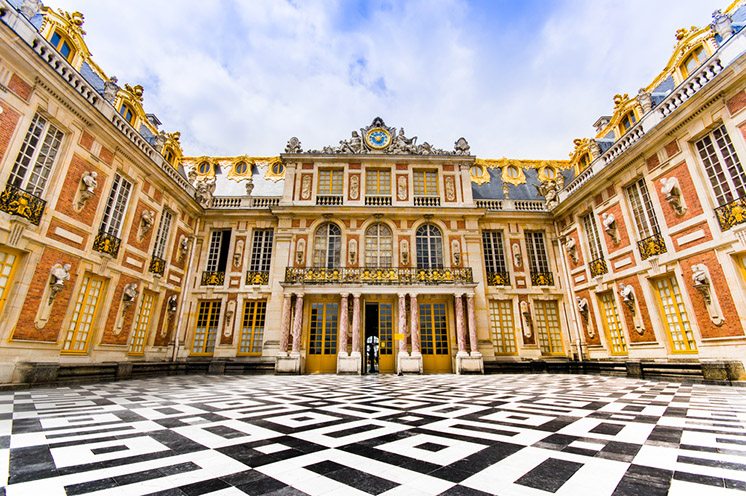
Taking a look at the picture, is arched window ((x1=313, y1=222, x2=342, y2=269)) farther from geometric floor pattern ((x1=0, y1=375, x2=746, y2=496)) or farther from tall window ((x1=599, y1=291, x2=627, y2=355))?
tall window ((x1=599, y1=291, x2=627, y2=355))

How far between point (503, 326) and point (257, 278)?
12.6 meters

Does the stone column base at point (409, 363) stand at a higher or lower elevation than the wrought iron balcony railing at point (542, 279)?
lower

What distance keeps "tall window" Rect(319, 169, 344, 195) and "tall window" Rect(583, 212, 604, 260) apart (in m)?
12.4

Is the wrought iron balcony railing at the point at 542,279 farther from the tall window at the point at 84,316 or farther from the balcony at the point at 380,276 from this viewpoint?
the tall window at the point at 84,316

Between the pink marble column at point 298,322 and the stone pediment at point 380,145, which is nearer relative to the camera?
the pink marble column at point 298,322

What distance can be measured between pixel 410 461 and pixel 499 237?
16.7 m

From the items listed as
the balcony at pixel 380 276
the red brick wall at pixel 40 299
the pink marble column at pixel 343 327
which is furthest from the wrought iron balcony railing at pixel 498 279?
the red brick wall at pixel 40 299

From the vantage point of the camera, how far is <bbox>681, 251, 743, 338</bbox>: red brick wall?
8967mm

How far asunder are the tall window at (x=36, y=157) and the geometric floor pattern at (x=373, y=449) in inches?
257

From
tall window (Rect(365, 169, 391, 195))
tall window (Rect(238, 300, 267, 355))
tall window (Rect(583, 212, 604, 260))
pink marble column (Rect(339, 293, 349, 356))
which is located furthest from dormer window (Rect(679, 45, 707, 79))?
tall window (Rect(238, 300, 267, 355))

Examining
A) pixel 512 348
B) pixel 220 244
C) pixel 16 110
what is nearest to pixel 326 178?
pixel 220 244

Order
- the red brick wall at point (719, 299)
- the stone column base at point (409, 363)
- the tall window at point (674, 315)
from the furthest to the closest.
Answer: the stone column base at point (409, 363) < the tall window at point (674, 315) < the red brick wall at point (719, 299)

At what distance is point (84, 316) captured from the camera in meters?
10.7

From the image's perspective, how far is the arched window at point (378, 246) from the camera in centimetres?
1673
